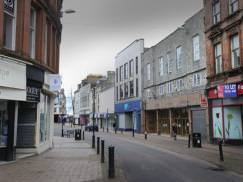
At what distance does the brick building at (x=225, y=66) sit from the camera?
25.2m

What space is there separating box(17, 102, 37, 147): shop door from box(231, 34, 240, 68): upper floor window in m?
14.8

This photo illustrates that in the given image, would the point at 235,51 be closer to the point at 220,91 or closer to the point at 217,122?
the point at 220,91

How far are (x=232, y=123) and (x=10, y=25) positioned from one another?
59.0 ft

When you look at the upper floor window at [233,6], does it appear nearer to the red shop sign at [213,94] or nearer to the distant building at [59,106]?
the red shop sign at [213,94]

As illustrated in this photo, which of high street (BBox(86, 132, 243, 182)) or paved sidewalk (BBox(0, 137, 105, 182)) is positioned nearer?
paved sidewalk (BBox(0, 137, 105, 182))

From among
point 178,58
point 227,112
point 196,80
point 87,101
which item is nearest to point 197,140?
point 227,112

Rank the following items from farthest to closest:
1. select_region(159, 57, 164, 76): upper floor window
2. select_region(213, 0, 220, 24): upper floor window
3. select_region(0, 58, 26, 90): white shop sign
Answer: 1. select_region(159, 57, 164, 76): upper floor window
2. select_region(213, 0, 220, 24): upper floor window
3. select_region(0, 58, 26, 90): white shop sign

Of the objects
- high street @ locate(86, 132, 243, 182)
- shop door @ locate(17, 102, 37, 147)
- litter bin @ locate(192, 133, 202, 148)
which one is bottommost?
high street @ locate(86, 132, 243, 182)

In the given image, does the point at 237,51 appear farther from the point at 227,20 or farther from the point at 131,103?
the point at 131,103

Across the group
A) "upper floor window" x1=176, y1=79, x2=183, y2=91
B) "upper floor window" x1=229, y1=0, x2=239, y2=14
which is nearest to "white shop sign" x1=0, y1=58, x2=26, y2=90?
"upper floor window" x1=229, y1=0, x2=239, y2=14

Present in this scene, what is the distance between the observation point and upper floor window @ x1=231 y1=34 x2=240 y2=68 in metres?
25.4

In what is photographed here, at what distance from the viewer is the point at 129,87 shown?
61.5 m

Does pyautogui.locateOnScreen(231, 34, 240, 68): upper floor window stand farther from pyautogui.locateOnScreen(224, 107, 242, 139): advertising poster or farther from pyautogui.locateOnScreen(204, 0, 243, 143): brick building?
pyautogui.locateOnScreen(224, 107, 242, 139): advertising poster

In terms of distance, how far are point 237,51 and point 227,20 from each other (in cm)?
265
